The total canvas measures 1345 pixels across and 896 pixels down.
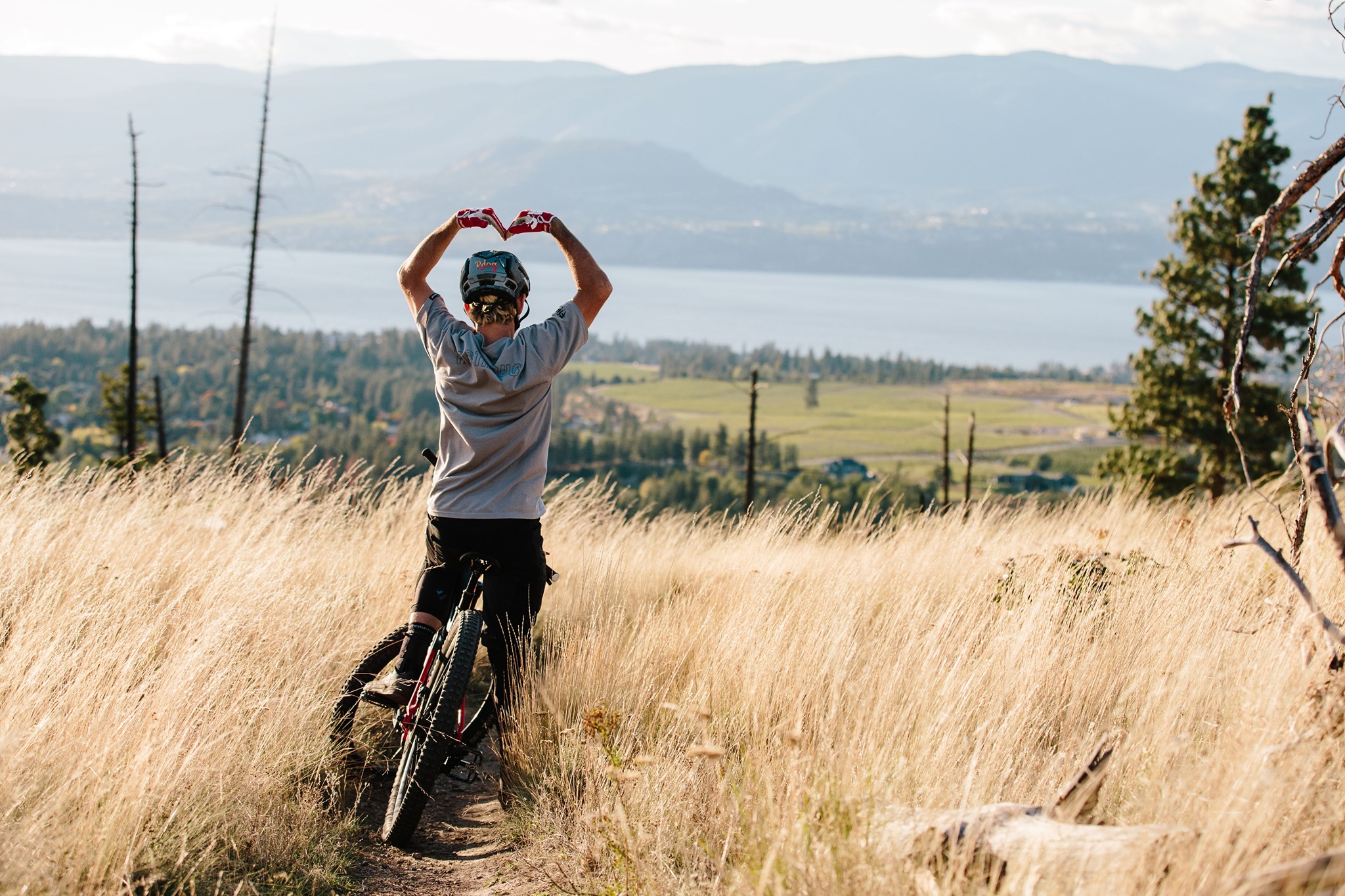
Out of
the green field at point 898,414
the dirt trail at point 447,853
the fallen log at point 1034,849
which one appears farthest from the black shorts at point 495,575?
the green field at point 898,414

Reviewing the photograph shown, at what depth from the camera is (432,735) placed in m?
3.31

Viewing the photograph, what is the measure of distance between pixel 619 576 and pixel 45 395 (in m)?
26.4

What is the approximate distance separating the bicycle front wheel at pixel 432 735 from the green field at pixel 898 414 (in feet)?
183

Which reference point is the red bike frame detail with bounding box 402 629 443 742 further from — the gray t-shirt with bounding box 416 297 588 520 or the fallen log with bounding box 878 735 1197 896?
the fallen log with bounding box 878 735 1197 896

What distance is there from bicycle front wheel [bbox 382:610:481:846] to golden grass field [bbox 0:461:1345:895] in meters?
0.21

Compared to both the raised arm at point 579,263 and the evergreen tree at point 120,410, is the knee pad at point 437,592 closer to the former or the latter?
the raised arm at point 579,263

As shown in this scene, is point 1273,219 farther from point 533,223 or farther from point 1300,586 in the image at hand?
point 533,223

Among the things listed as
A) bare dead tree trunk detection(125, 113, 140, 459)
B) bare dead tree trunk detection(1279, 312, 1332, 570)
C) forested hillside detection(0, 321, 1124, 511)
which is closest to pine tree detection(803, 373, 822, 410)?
forested hillside detection(0, 321, 1124, 511)

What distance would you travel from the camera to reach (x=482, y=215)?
368 cm

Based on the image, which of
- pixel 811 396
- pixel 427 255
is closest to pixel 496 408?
pixel 427 255

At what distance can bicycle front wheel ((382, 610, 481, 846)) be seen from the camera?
331 cm

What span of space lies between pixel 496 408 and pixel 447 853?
1.60 meters

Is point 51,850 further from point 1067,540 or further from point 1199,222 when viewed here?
point 1199,222

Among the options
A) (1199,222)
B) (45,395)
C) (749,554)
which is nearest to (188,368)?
(45,395)
